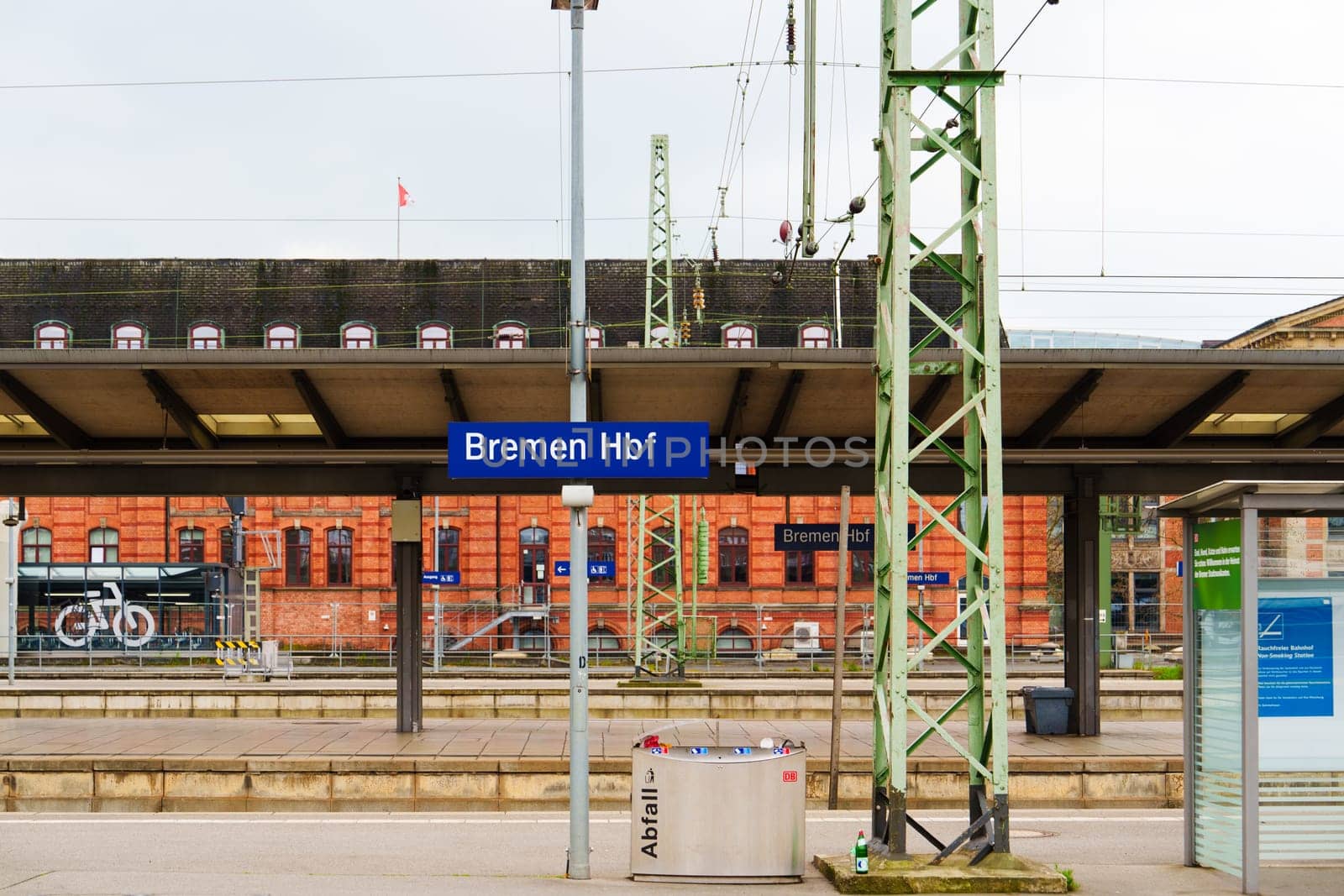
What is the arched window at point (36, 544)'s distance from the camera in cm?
5531

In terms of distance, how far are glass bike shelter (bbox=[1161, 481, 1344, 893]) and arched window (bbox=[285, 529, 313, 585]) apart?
47162mm

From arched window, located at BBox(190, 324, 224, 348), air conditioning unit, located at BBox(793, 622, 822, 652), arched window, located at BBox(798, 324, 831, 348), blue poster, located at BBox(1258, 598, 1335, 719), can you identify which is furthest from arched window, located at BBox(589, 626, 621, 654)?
blue poster, located at BBox(1258, 598, 1335, 719)

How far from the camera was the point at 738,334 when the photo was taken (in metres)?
55.5

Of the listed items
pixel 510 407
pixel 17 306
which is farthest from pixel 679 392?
pixel 17 306

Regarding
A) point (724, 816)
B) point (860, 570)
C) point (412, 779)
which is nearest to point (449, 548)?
point (860, 570)

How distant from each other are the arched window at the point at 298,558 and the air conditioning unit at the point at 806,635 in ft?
61.0

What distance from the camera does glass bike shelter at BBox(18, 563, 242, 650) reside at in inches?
1822

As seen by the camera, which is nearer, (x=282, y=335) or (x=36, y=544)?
(x=282, y=335)

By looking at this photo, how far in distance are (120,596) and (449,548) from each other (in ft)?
42.0

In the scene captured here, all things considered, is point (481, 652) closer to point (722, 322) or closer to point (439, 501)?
point (439, 501)

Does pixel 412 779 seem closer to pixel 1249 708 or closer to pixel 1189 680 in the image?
pixel 1189 680

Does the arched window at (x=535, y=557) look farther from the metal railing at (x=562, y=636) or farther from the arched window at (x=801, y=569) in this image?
the arched window at (x=801, y=569)

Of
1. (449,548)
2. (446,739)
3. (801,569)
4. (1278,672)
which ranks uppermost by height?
(1278,672)

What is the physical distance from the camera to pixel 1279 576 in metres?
11.0
